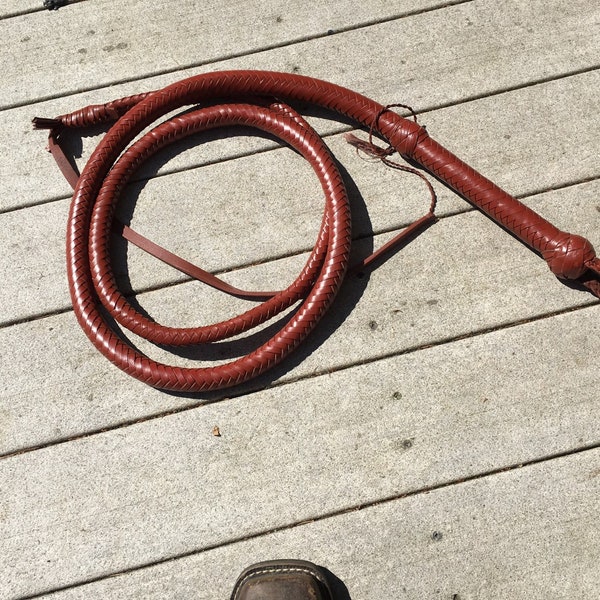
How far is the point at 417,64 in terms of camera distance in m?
2.03

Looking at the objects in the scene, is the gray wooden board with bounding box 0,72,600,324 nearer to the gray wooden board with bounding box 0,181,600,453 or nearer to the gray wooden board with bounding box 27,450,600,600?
the gray wooden board with bounding box 0,181,600,453

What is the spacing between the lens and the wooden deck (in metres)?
1.62

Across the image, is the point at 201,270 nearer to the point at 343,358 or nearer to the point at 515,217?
the point at 343,358

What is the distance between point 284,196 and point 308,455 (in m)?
0.71

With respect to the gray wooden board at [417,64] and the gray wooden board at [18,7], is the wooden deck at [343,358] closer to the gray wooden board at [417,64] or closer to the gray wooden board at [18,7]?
the gray wooden board at [417,64]

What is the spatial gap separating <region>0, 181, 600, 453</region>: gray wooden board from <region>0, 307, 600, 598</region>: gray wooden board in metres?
0.04

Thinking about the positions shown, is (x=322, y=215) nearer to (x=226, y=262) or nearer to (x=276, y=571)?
(x=226, y=262)

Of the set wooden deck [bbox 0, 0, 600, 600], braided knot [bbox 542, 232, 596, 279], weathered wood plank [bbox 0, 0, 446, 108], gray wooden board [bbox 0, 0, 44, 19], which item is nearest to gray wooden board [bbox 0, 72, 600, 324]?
wooden deck [bbox 0, 0, 600, 600]

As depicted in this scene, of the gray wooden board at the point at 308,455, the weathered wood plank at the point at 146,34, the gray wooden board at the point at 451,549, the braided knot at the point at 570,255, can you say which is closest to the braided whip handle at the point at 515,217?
the braided knot at the point at 570,255

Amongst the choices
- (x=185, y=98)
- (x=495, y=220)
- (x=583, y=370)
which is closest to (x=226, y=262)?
(x=185, y=98)

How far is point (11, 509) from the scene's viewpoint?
1669 millimetres

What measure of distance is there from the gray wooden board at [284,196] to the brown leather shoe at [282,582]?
0.70 meters

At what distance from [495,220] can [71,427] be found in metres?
1.22

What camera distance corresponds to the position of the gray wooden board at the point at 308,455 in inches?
64.2
